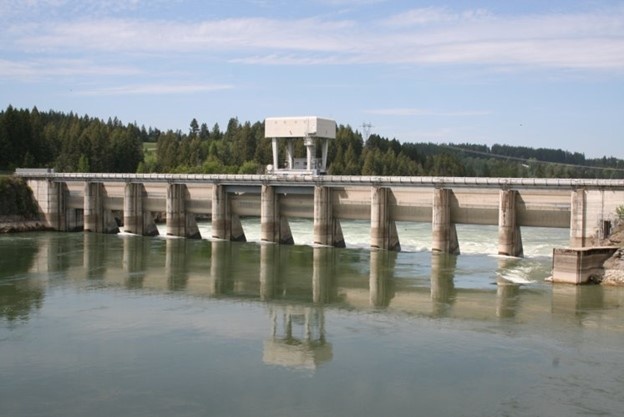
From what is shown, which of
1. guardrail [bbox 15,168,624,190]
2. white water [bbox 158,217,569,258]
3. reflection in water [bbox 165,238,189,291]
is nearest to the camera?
reflection in water [bbox 165,238,189,291]

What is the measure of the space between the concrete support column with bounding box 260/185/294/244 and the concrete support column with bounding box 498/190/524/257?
18.5 meters

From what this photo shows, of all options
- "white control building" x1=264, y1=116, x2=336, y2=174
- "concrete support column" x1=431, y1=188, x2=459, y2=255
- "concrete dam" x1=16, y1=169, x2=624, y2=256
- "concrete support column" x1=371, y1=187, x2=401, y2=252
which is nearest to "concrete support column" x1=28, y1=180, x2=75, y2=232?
"concrete dam" x1=16, y1=169, x2=624, y2=256

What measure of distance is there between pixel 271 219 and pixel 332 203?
5502mm

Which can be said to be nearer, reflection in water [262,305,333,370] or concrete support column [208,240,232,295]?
reflection in water [262,305,333,370]

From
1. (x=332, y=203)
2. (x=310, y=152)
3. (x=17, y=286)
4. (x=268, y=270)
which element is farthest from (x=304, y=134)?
(x=17, y=286)

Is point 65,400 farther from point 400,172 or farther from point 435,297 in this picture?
point 400,172

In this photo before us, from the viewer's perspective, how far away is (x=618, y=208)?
43281 mm

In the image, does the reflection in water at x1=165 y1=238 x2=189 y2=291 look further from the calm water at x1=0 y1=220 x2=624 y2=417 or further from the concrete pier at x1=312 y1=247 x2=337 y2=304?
the concrete pier at x1=312 y1=247 x2=337 y2=304

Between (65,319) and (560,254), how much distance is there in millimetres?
24900

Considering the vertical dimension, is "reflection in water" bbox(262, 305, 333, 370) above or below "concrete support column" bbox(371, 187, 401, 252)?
below

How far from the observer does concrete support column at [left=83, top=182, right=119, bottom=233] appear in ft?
227

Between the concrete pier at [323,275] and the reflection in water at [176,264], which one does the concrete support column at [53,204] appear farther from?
the concrete pier at [323,275]

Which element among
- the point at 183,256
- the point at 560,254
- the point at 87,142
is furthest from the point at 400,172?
the point at 560,254

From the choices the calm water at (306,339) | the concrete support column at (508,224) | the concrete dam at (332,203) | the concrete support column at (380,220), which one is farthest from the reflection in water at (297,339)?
the concrete support column at (380,220)
